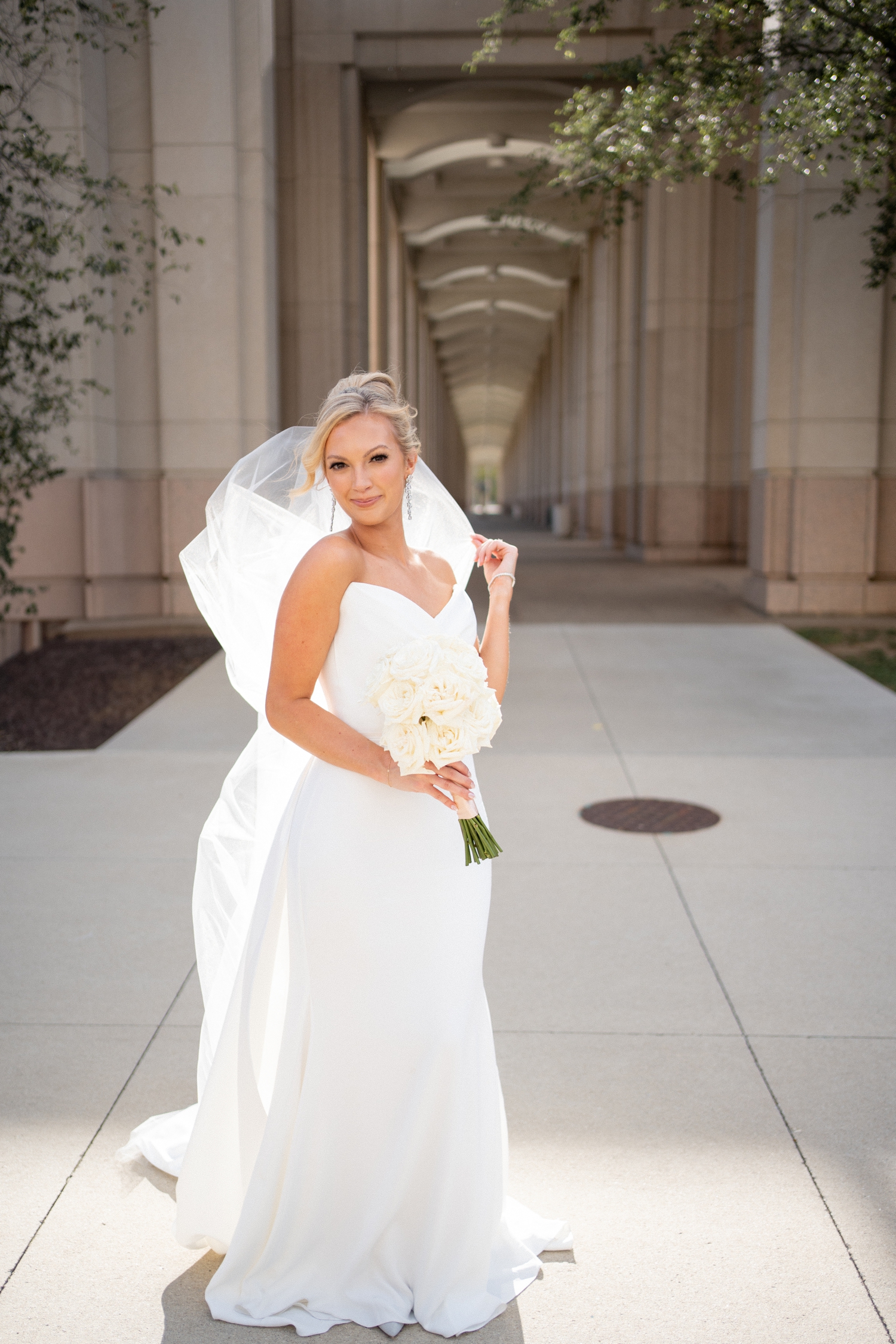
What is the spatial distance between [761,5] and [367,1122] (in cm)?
955

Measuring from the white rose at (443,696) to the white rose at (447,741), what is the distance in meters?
0.02

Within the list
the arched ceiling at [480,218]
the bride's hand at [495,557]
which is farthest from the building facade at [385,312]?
the bride's hand at [495,557]

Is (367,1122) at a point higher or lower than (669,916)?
higher

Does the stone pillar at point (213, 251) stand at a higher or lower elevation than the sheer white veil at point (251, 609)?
higher

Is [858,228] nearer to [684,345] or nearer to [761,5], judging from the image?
[761,5]

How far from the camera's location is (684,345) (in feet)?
77.1

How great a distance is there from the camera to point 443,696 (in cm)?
245

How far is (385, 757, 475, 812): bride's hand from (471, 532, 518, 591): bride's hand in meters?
0.73

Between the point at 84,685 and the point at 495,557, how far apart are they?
879 centimetres

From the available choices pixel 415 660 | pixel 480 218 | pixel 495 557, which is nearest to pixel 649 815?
pixel 495 557

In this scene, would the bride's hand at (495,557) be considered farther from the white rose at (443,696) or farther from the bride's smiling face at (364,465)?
the white rose at (443,696)

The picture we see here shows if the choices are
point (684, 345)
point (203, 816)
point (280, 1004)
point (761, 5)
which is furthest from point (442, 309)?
point (280, 1004)

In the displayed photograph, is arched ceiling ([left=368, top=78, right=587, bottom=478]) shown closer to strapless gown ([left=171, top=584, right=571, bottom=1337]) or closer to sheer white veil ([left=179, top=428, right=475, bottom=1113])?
sheer white veil ([left=179, top=428, right=475, bottom=1113])

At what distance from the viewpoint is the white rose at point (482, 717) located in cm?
249
